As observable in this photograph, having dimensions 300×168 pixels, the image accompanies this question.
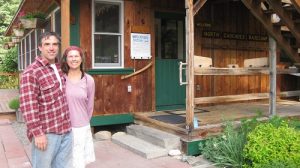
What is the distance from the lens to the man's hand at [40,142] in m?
2.81

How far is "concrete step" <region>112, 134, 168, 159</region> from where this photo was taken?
524 cm

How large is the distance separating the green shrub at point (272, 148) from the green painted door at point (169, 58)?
9.73 feet

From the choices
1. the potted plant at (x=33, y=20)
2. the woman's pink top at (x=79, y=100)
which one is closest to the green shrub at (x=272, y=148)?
the woman's pink top at (x=79, y=100)

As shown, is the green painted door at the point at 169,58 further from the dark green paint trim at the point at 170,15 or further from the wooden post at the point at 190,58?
the wooden post at the point at 190,58

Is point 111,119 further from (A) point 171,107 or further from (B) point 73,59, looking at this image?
(B) point 73,59

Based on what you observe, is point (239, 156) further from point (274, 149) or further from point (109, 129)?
point (109, 129)

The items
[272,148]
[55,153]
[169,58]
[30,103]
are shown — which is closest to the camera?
[30,103]

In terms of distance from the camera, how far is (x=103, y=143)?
6.25m

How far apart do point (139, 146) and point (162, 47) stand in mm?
2703

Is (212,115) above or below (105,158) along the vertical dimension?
above

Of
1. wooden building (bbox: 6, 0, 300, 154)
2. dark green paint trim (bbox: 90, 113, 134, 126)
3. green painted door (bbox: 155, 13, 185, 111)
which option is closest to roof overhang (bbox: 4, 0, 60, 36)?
wooden building (bbox: 6, 0, 300, 154)

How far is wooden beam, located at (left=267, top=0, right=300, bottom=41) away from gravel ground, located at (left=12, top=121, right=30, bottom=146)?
16.2 ft

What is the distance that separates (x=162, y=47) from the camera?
24.9 ft

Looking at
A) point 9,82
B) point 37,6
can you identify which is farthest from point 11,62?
point 37,6
